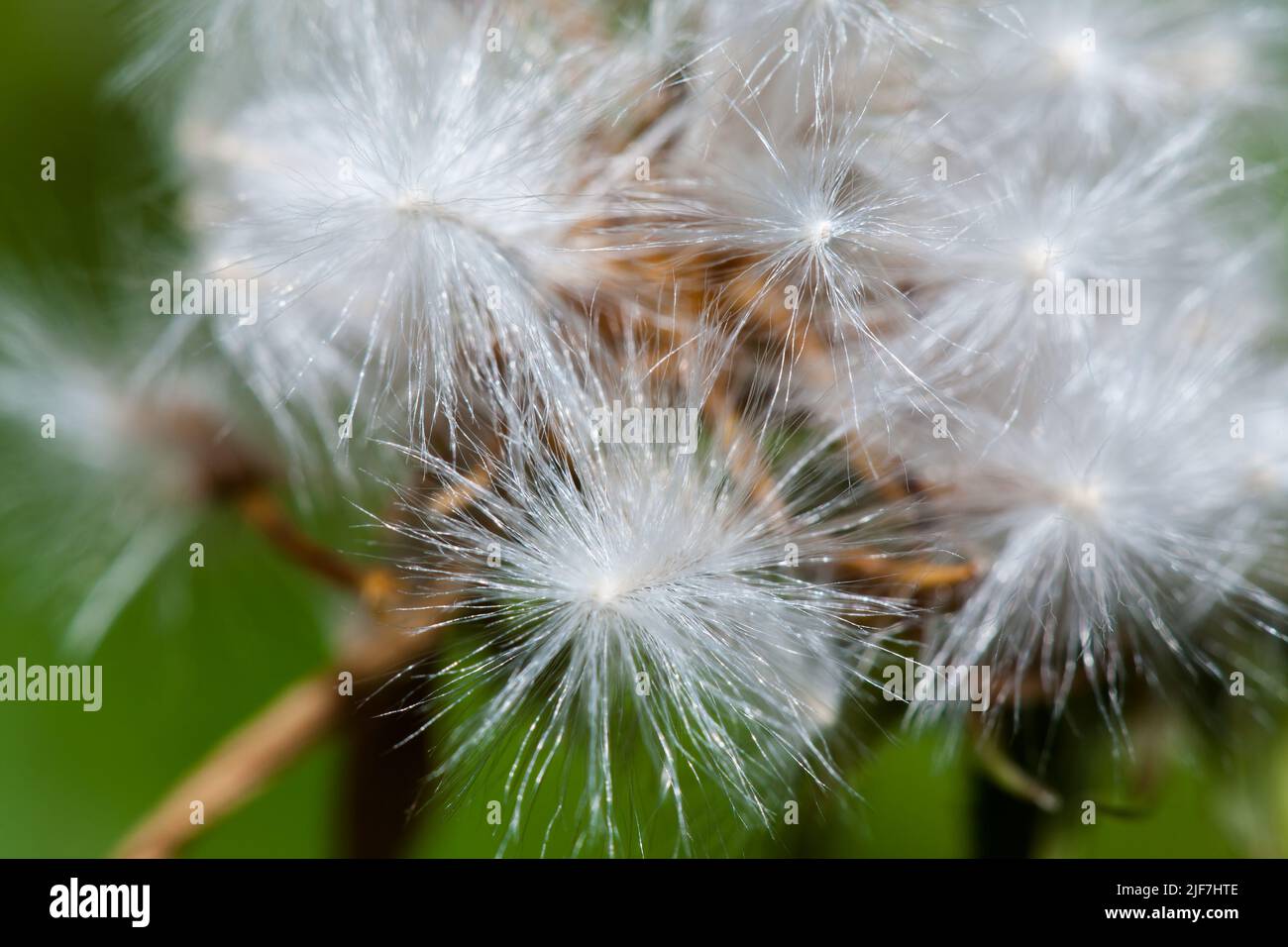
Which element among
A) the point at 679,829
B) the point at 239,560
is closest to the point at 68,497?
the point at 239,560
